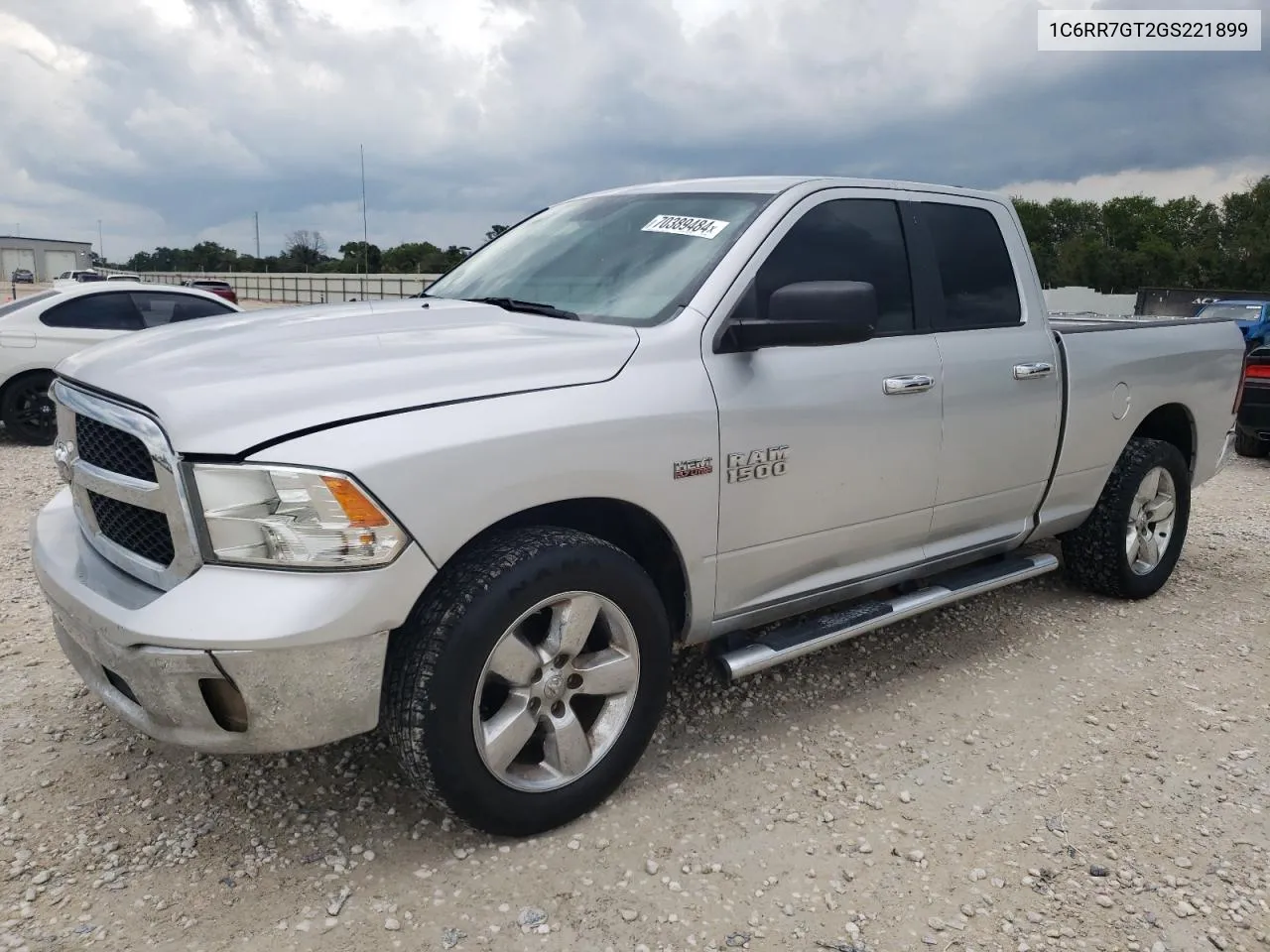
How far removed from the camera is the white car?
8.68 metres

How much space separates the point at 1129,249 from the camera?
2606 inches

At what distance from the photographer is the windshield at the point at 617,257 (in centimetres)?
311

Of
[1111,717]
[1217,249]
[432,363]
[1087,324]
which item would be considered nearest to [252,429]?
[432,363]

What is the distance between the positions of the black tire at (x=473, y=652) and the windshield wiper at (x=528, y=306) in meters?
0.83

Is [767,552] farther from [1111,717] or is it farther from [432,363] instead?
[1111,717]

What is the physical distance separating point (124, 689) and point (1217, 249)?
214ft

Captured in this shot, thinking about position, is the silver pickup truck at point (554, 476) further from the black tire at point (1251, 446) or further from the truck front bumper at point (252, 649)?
the black tire at point (1251, 446)

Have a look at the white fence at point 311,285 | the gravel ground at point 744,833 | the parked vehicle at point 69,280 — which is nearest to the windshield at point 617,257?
the gravel ground at point 744,833

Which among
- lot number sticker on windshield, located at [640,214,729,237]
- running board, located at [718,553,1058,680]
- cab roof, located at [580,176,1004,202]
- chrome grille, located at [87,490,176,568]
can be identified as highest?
cab roof, located at [580,176,1004,202]

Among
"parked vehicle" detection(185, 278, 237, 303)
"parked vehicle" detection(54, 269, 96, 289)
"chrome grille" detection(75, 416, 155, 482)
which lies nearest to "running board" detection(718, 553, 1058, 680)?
"chrome grille" detection(75, 416, 155, 482)

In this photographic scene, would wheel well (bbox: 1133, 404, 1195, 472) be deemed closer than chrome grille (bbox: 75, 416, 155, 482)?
No

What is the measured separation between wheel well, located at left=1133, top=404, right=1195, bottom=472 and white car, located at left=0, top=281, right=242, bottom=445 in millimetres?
7220

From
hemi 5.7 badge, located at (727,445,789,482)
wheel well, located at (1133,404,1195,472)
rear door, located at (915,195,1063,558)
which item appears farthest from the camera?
wheel well, located at (1133,404,1195,472)

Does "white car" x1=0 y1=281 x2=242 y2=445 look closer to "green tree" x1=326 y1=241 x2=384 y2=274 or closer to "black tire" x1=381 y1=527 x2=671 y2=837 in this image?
"black tire" x1=381 y1=527 x2=671 y2=837
